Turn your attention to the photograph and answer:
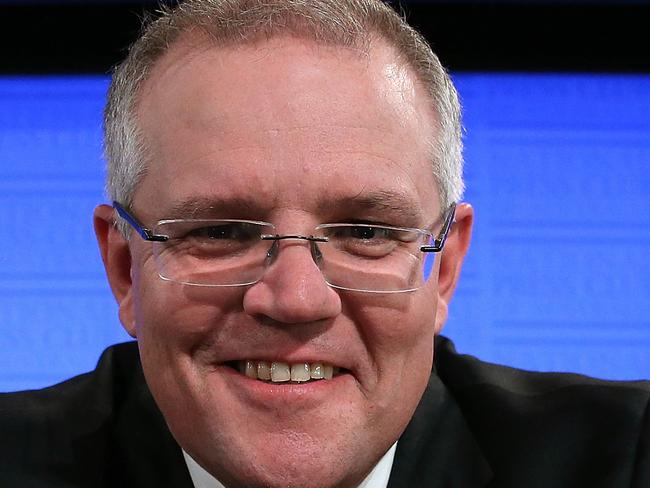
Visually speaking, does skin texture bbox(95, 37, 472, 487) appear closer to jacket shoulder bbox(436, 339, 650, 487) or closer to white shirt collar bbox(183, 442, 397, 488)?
white shirt collar bbox(183, 442, 397, 488)

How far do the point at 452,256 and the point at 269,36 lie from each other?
0.63 meters

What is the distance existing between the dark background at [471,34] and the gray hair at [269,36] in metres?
1.28

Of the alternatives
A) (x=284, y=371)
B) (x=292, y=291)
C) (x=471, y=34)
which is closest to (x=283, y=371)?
(x=284, y=371)

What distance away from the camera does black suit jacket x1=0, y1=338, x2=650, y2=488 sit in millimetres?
2027

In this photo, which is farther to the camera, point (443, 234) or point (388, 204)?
point (443, 234)

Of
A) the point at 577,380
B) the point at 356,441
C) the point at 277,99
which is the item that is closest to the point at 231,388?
the point at 356,441

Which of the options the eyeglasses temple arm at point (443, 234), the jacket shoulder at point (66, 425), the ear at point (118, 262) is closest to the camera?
the eyeglasses temple arm at point (443, 234)

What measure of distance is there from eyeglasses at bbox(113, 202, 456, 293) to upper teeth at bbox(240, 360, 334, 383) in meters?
0.15

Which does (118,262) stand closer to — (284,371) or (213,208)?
(213,208)

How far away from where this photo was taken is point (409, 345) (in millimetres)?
1733

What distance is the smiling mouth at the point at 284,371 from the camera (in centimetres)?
163

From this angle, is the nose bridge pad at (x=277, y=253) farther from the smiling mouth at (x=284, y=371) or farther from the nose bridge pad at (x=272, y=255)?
the smiling mouth at (x=284, y=371)

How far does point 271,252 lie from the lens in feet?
5.29

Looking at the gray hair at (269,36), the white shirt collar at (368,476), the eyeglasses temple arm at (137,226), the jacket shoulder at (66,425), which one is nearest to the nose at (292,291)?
the eyeglasses temple arm at (137,226)
